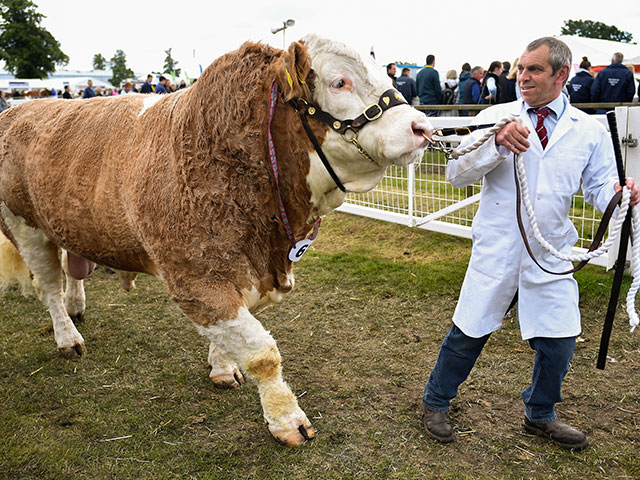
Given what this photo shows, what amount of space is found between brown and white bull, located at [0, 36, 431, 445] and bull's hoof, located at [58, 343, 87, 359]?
119 cm

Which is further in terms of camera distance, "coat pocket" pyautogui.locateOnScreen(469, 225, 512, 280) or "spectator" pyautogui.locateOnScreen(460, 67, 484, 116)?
"spectator" pyautogui.locateOnScreen(460, 67, 484, 116)

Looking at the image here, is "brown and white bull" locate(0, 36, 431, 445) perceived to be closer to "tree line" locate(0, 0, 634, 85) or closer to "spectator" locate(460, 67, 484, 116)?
"spectator" locate(460, 67, 484, 116)

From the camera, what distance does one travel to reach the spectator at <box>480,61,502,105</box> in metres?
11.2

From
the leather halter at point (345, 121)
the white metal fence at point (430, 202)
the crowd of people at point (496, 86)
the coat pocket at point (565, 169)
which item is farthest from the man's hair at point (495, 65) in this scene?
the leather halter at point (345, 121)

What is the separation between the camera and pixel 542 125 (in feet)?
8.32

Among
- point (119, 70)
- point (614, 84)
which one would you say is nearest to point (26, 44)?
point (119, 70)

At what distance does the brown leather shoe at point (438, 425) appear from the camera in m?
2.87

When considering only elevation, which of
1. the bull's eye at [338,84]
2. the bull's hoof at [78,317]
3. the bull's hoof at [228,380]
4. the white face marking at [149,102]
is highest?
the bull's eye at [338,84]

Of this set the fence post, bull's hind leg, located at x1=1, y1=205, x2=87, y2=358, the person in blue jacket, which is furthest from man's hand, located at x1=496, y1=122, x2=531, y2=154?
the person in blue jacket

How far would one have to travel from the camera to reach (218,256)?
8.84 ft

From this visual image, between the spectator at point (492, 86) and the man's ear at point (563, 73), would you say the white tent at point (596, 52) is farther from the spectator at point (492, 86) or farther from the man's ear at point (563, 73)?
the man's ear at point (563, 73)

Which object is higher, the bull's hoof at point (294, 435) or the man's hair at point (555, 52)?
the man's hair at point (555, 52)

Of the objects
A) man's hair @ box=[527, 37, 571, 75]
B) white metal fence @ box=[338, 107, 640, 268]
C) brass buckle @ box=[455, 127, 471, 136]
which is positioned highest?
man's hair @ box=[527, 37, 571, 75]

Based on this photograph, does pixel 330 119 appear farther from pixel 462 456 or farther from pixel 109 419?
pixel 109 419
